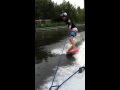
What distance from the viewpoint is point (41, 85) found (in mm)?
5406

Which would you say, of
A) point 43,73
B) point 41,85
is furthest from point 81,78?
point 43,73

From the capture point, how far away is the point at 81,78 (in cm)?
439
